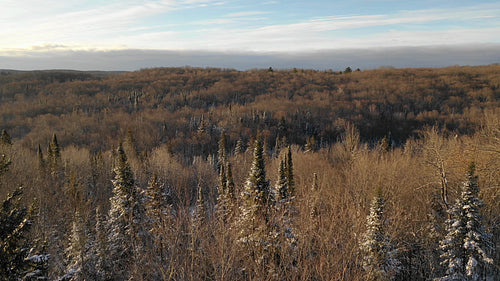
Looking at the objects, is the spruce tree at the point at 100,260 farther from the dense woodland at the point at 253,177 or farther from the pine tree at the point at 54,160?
the pine tree at the point at 54,160

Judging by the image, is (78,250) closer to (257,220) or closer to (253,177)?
(253,177)

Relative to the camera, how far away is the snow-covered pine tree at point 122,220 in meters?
15.0

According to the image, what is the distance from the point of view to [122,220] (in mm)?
16125

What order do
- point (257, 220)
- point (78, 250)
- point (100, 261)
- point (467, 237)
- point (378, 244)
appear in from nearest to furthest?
point (257, 220), point (378, 244), point (467, 237), point (78, 250), point (100, 261)

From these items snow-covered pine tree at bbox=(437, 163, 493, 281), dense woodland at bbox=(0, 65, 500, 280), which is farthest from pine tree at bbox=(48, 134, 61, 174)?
snow-covered pine tree at bbox=(437, 163, 493, 281)

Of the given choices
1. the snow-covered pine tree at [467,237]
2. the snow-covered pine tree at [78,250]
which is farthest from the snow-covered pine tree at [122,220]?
the snow-covered pine tree at [467,237]

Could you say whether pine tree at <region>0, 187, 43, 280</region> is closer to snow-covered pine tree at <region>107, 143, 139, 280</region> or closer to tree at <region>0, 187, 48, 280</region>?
tree at <region>0, 187, 48, 280</region>

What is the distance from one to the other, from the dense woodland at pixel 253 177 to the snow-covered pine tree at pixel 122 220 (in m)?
0.10

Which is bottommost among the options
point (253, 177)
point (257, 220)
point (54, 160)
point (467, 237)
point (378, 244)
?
point (54, 160)

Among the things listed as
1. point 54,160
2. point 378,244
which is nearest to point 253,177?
point 378,244

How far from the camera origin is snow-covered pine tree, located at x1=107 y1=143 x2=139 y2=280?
15.0m

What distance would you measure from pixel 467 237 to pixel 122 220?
16.5 metres

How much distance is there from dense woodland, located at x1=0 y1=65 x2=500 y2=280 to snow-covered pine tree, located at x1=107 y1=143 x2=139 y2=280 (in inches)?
4.0

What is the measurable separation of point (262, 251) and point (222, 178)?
648 inches
